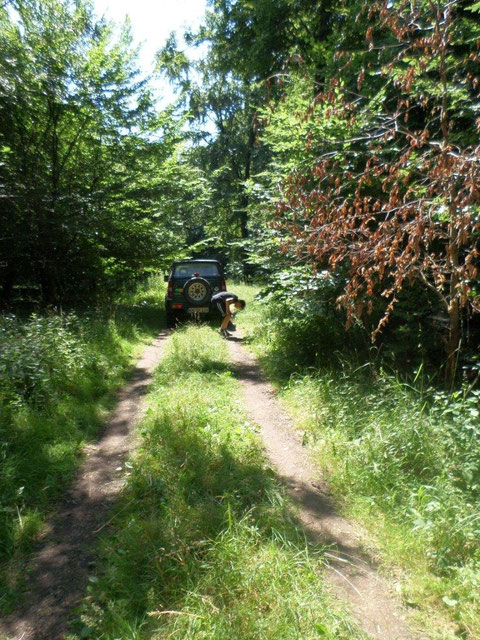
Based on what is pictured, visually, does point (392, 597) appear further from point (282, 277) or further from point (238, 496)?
point (282, 277)

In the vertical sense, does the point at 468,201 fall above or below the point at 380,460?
above

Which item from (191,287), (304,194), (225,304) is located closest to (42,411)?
(304,194)

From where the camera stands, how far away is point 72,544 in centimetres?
328

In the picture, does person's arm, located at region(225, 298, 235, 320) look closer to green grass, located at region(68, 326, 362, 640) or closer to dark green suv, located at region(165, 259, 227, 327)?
dark green suv, located at region(165, 259, 227, 327)

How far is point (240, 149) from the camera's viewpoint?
27.8m

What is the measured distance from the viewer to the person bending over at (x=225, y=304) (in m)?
10.6

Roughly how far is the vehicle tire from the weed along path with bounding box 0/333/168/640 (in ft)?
20.7

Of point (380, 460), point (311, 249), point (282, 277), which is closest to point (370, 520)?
point (380, 460)

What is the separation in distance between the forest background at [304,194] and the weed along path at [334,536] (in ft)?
1.32

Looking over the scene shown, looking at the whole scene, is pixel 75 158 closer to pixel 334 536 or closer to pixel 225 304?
pixel 225 304

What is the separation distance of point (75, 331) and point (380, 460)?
612cm

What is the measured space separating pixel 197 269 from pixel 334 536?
1035cm

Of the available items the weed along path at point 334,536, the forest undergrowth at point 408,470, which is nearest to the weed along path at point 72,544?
the weed along path at point 334,536

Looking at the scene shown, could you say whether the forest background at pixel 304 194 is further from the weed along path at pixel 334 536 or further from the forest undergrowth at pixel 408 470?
the weed along path at pixel 334 536
